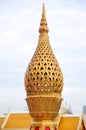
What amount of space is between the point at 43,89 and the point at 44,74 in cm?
39

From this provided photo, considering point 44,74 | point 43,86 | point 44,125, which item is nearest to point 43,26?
point 44,74

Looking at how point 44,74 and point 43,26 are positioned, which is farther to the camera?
point 43,26

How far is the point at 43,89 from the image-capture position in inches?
281

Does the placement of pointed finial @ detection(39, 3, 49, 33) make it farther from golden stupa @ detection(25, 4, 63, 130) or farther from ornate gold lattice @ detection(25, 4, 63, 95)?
golden stupa @ detection(25, 4, 63, 130)

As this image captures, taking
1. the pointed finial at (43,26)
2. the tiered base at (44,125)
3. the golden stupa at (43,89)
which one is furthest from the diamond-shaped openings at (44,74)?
the tiered base at (44,125)

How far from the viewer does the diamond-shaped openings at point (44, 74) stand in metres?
7.11

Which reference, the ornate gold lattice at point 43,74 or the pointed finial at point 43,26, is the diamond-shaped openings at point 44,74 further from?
the pointed finial at point 43,26

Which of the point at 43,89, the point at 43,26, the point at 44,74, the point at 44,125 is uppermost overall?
the point at 43,26

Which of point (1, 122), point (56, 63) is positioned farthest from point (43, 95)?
point (1, 122)

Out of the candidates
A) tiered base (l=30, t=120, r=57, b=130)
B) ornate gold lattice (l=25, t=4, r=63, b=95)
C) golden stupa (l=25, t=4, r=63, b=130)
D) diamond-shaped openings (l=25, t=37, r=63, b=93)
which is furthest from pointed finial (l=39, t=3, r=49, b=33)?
tiered base (l=30, t=120, r=57, b=130)

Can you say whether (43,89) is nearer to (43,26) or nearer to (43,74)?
(43,74)

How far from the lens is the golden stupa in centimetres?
707

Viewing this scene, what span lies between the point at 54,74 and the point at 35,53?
847 mm

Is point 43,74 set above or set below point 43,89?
above
